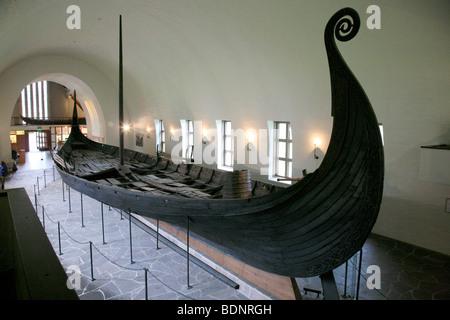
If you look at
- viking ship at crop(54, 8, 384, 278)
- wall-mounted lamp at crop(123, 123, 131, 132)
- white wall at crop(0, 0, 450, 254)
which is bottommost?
viking ship at crop(54, 8, 384, 278)

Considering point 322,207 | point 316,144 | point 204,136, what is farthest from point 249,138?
point 322,207

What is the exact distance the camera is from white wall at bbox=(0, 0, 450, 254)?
6.21m

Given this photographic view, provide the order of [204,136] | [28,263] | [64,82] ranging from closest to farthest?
[28,263] < [204,136] < [64,82]

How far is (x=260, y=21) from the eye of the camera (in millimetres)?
8102

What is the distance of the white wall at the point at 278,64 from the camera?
6.21 meters

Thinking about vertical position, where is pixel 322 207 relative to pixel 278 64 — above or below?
below

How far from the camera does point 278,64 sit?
8.68 m

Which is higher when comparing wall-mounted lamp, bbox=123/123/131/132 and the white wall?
the white wall

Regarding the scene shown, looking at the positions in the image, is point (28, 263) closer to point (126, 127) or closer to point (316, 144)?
point (316, 144)

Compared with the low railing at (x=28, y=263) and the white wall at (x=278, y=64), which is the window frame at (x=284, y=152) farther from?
the low railing at (x=28, y=263)

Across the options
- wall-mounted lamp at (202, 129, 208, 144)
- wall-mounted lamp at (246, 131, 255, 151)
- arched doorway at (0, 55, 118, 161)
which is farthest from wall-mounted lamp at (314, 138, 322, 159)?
arched doorway at (0, 55, 118, 161)

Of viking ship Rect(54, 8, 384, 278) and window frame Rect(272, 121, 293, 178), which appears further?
window frame Rect(272, 121, 293, 178)

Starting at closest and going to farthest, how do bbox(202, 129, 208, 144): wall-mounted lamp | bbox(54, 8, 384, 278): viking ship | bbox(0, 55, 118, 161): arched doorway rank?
bbox(54, 8, 384, 278): viking ship < bbox(202, 129, 208, 144): wall-mounted lamp < bbox(0, 55, 118, 161): arched doorway

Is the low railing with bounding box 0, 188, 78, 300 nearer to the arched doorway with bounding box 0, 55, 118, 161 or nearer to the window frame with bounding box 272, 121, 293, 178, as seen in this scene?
the window frame with bounding box 272, 121, 293, 178
